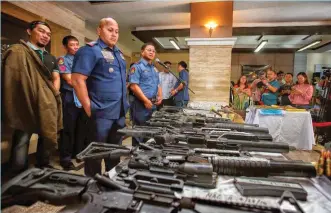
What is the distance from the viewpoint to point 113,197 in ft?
2.27

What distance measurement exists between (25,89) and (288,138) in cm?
365

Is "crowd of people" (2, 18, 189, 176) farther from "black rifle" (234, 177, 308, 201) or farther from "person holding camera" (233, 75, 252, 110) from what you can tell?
"person holding camera" (233, 75, 252, 110)

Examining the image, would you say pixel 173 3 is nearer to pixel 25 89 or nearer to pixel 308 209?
pixel 25 89

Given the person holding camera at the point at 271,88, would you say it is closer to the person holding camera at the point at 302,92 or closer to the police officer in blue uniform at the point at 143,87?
the person holding camera at the point at 302,92

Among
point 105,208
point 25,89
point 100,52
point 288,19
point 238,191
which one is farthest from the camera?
point 288,19

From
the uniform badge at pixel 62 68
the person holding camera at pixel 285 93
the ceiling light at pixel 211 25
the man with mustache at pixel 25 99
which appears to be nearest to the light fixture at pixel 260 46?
the person holding camera at pixel 285 93

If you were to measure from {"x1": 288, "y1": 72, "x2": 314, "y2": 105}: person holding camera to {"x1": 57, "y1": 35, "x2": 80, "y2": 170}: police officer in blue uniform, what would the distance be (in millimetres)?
3959

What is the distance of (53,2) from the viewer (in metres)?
4.22

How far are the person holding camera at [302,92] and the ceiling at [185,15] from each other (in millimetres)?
1431

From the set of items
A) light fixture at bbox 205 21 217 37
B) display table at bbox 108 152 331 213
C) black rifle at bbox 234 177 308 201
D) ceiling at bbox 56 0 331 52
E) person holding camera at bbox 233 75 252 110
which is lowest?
display table at bbox 108 152 331 213

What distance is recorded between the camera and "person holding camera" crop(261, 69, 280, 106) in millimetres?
4340

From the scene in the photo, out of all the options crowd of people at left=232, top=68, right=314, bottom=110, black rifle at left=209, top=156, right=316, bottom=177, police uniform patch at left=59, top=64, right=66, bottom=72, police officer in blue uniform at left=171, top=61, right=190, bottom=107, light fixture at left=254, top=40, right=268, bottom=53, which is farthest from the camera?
light fixture at left=254, top=40, right=268, bottom=53

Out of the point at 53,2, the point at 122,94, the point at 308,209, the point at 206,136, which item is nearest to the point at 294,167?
the point at 308,209

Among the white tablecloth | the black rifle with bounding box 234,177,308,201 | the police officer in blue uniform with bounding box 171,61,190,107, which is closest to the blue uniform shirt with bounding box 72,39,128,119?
the black rifle with bounding box 234,177,308,201
